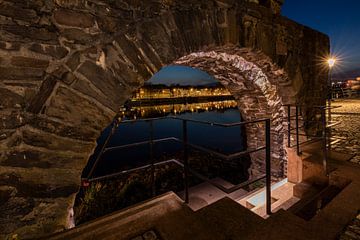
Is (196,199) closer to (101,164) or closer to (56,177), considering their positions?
(56,177)

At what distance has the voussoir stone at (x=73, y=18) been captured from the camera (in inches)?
66.8

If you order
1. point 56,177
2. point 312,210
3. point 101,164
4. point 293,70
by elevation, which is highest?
point 293,70

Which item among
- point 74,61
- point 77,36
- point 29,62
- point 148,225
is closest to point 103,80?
point 74,61

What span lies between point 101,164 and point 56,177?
9.76 metres

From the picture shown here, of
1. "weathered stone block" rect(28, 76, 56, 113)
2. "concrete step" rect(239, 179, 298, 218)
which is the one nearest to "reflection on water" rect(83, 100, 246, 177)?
"concrete step" rect(239, 179, 298, 218)

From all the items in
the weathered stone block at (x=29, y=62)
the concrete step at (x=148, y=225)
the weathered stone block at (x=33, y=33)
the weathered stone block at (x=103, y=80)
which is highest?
the weathered stone block at (x=33, y=33)

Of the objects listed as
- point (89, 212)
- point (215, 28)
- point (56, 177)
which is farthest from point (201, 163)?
point (56, 177)

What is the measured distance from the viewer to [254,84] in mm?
4207

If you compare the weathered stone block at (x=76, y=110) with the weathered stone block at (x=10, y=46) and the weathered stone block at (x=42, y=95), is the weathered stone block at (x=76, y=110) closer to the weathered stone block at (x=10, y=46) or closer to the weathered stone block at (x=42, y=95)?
the weathered stone block at (x=42, y=95)

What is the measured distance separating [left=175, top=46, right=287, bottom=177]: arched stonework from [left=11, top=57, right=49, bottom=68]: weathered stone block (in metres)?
2.25

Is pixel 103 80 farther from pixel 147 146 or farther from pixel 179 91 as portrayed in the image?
pixel 179 91

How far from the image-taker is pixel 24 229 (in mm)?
1649

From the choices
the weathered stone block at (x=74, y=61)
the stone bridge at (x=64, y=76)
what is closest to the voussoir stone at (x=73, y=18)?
the stone bridge at (x=64, y=76)

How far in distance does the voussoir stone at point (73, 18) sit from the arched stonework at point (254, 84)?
1887 mm
